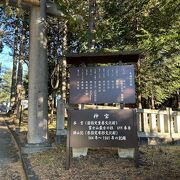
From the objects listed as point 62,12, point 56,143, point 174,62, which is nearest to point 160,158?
point 56,143

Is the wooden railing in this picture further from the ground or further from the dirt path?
the dirt path

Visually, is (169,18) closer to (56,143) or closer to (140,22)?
(140,22)

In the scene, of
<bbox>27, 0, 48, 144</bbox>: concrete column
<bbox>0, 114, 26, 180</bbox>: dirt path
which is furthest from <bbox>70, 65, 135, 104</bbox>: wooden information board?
<bbox>27, 0, 48, 144</bbox>: concrete column

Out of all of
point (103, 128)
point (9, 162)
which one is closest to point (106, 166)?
point (103, 128)

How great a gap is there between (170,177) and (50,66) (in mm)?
17034

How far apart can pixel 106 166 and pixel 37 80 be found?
4143 millimetres

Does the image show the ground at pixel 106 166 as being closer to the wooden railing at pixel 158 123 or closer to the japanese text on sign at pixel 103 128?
the japanese text on sign at pixel 103 128

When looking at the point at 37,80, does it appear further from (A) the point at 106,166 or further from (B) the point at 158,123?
(B) the point at 158,123

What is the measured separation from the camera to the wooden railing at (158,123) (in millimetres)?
10164

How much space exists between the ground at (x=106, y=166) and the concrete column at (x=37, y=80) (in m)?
1.07

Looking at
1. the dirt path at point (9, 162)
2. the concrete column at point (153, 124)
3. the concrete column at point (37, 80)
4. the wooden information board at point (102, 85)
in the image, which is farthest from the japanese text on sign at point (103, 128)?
the concrete column at point (153, 124)

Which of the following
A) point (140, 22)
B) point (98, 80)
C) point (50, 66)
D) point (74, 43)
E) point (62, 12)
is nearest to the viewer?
point (98, 80)

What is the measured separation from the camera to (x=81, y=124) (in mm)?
7059

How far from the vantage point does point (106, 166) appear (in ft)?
21.9
